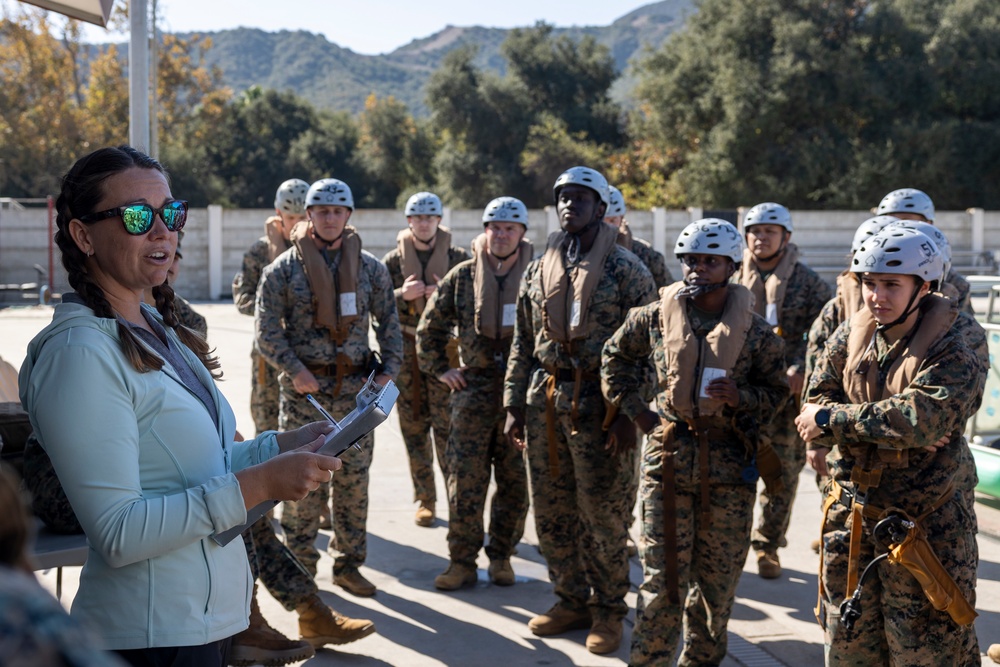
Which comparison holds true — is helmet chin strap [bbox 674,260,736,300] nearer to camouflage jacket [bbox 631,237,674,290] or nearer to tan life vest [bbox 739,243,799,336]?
tan life vest [bbox 739,243,799,336]

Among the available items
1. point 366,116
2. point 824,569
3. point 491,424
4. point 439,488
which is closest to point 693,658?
point 824,569

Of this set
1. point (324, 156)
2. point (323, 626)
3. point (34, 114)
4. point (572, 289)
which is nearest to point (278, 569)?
point (323, 626)

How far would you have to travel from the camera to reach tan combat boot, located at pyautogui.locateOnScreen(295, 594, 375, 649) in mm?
5180

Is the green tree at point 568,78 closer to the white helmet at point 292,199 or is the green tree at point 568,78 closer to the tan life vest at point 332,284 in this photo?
the white helmet at point 292,199

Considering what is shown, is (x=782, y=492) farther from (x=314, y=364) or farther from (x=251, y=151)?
(x=251, y=151)

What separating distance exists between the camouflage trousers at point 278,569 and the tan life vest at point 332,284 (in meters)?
1.70

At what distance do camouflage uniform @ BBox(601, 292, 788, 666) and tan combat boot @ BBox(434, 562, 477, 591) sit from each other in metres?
1.90

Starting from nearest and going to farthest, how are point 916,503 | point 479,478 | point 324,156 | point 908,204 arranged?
point 916,503, point 479,478, point 908,204, point 324,156

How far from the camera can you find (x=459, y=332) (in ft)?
22.3

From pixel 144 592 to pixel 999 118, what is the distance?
46.4 metres

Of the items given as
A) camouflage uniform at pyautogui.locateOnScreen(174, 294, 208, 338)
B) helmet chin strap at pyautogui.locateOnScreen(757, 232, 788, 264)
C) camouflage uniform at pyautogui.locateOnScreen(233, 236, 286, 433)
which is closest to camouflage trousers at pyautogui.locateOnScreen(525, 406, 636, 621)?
camouflage uniform at pyautogui.locateOnScreen(174, 294, 208, 338)

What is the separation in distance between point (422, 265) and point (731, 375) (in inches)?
159

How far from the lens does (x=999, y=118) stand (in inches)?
1673

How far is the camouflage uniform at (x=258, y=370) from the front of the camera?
7734mm
